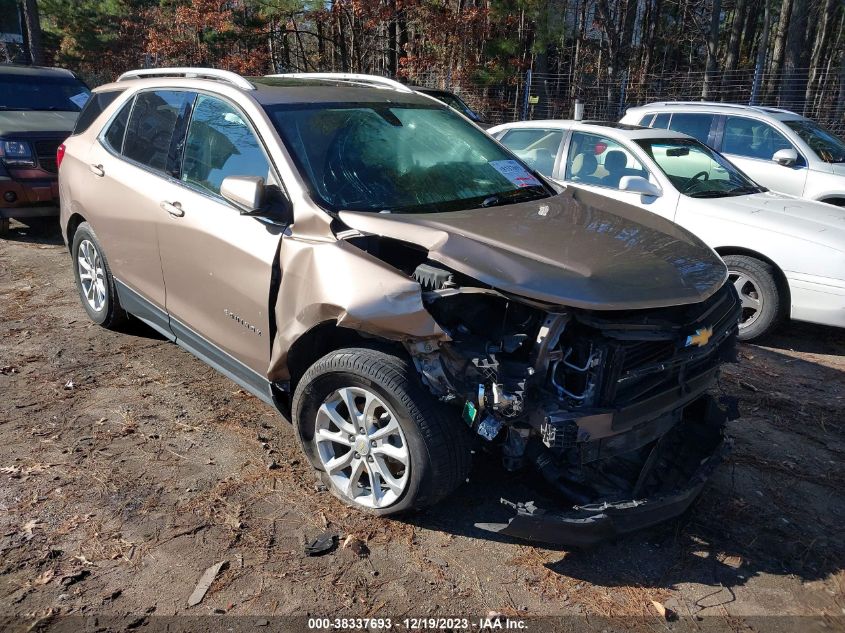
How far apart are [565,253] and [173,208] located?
2321 millimetres

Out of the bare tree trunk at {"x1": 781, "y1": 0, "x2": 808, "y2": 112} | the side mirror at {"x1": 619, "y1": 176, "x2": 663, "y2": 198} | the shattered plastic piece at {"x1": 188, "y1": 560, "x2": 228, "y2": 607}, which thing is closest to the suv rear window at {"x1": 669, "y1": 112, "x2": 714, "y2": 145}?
the side mirror at {"x1": 619, "y1": 176, "x2": 663, "y2": 198}

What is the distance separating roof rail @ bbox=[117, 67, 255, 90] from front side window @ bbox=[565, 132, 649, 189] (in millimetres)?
3882

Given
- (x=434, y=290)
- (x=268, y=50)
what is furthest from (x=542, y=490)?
(x=268, y=50)

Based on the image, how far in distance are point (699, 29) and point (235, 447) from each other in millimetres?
27559

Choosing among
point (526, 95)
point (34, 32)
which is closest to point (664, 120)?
point (526, 95)

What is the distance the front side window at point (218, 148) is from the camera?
371 centimetres

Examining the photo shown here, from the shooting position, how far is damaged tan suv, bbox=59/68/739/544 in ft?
9.33

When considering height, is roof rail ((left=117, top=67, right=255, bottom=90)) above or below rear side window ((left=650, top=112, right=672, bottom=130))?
above

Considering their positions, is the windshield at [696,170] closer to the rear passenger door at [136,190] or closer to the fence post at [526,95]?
the rear passenger door at [136,190]

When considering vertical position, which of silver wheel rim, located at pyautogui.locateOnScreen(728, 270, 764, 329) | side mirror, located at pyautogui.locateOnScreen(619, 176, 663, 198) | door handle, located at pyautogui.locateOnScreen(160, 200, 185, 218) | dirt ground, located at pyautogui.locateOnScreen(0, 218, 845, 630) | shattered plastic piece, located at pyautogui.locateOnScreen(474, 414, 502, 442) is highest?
door handle, located at pyautogui.locateOnScreen(160, 200, 185, 218)

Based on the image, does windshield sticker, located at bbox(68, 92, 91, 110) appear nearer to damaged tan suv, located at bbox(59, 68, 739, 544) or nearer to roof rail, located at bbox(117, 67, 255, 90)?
roof rail, located at bbox(117, 67, 255, 90)

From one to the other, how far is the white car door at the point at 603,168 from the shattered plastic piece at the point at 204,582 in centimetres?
505

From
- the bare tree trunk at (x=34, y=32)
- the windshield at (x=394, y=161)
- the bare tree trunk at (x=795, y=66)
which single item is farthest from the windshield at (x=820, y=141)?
the bare tree trunk at (x=34, y=32)

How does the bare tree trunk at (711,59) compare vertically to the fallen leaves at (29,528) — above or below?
above
